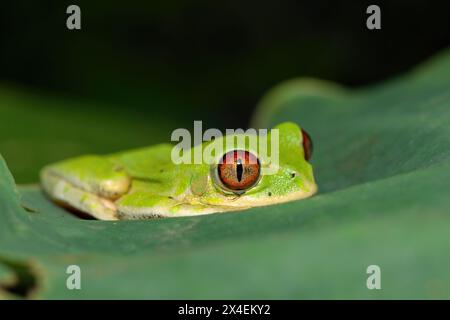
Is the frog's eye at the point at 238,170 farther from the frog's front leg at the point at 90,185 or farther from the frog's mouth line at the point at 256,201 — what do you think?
the frog's front leg at the point at 90,185

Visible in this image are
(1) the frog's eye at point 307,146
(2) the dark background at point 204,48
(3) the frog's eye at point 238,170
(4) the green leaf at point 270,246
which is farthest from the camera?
(2) the dark background at point 204,48

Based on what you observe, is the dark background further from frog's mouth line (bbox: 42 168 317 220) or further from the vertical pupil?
the vertical pupil

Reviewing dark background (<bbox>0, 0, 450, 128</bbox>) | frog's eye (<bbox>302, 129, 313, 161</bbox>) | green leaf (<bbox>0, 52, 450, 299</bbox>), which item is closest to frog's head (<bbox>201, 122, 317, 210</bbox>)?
frog's eye (<bbox>302, 129, 313, 161</bbox>)

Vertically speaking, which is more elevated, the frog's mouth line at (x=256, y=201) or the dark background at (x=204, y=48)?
the dark background at (x=204, y=48)

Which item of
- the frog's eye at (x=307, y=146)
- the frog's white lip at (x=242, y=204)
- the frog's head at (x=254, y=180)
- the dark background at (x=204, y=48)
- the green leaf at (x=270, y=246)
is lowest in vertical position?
the green leaf at (x=270, y=246)

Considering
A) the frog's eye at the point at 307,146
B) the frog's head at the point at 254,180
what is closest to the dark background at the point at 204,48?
the frog's eye at the point at 307,146
